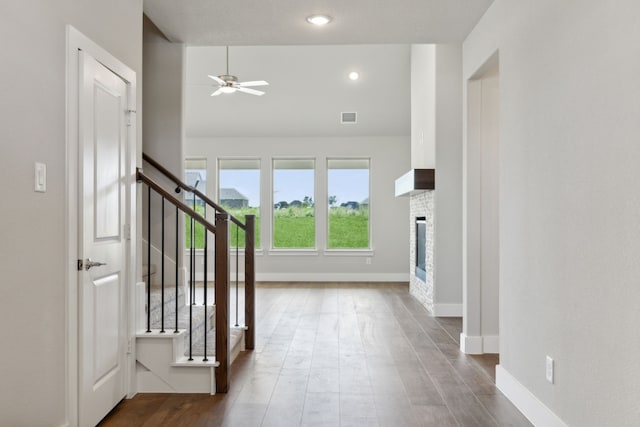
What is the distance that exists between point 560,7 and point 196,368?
2848 millimetres

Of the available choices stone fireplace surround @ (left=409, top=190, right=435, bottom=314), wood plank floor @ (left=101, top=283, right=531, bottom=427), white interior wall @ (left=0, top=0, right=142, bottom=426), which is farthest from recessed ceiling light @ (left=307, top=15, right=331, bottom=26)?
stone fireplace surround @ (left=409, top=190, right=435, bottom=314)

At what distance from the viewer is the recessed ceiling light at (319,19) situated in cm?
388

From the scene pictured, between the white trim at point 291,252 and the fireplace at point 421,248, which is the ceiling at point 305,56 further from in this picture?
the fireplace at point 421,248

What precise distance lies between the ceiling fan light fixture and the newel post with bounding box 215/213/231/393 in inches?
64.1

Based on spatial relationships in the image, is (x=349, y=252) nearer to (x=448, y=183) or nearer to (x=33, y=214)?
(x=448, y=183)

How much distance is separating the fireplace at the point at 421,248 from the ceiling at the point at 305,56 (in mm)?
2233

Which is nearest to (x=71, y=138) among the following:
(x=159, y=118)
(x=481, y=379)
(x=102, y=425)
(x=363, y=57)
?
(x=102, y=425)

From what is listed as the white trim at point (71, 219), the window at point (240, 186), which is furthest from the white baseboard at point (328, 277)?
the white trim at point (71, 219)

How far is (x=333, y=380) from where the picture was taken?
3.67 metres

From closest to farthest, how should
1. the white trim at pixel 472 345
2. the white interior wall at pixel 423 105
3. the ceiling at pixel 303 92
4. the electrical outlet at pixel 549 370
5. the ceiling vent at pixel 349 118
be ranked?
the electrical outlet at pixel 549 370
the white trim at pixel 472 345
the white interior wall at pixel 423 105
the ceiling at pixel 303 92
the ceiling vent at pixel 349 118

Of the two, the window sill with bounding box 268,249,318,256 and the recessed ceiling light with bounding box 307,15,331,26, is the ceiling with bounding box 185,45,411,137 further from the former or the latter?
the recessed ceiling light with bounding box 307,15,331,26

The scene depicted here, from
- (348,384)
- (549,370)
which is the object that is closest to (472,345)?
(348,384)

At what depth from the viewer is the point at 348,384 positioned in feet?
11.7

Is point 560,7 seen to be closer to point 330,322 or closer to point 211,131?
point 330,322
